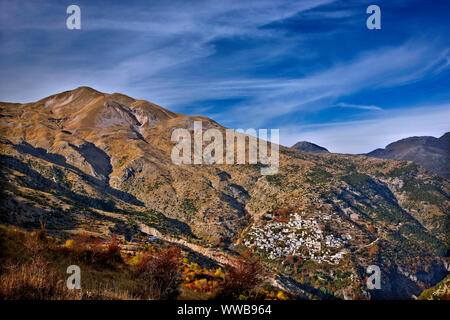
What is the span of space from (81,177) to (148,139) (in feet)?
309

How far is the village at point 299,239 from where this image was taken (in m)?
90.4

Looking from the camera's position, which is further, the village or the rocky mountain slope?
the village

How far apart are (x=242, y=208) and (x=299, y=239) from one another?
37.9m

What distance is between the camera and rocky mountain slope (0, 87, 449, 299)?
7600 centimetres

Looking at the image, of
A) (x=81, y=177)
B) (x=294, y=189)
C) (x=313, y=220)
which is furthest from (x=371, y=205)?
(x=81, y=177)

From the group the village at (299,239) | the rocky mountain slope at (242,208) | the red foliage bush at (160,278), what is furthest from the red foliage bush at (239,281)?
the village at (299,239)

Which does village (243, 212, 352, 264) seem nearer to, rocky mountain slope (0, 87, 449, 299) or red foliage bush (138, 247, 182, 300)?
rocky mountain slope (0, 87, 449, 299)

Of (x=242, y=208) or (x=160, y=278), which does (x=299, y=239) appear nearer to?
(x=242, y=208)

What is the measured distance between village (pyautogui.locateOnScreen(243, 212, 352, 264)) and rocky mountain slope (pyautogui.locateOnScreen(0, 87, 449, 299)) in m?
0.41

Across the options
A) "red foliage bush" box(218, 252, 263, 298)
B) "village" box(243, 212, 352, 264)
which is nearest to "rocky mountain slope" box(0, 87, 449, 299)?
"village" box(243, 212, 352, 264)

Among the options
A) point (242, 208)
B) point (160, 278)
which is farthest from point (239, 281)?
point (242, 208)

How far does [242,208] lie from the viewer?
127875 mm

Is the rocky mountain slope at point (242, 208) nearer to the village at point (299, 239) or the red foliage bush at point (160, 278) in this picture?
the village at point (299, 239)

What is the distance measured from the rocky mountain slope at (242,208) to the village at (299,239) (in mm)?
411
